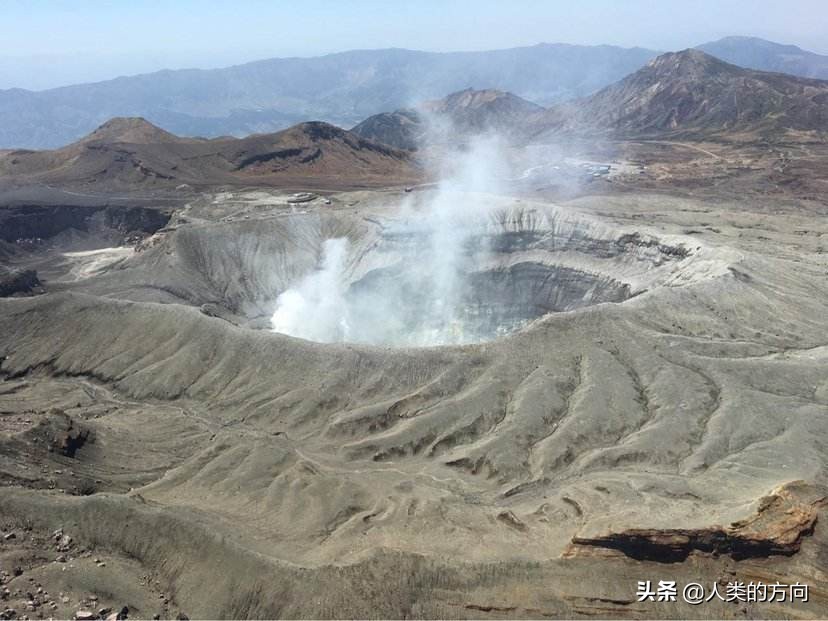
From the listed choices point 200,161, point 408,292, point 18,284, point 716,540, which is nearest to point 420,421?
point 716,540

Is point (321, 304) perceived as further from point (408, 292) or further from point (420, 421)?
point (420, 421)

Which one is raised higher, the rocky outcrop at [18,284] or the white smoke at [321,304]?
the rocky outcrop at [18,284]

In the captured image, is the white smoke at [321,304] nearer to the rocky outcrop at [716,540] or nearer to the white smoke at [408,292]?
the white smoke at [408,292]

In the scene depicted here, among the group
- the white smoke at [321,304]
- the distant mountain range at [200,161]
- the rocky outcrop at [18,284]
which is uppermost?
the distant mountain range at [200,161]

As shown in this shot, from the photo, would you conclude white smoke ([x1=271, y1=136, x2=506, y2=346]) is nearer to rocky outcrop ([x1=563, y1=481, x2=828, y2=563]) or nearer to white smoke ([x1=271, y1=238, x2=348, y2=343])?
white smoke ([x1=271, y1=238, x2=348, y2=343])

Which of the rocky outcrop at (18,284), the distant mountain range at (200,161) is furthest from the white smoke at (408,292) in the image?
the distant mountain range at (200,161)

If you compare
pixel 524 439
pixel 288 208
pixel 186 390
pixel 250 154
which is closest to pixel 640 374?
pixel 524 439

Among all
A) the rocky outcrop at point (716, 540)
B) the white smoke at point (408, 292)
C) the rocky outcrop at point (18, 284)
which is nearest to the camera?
the rocky outcrop at point (716, 540)
